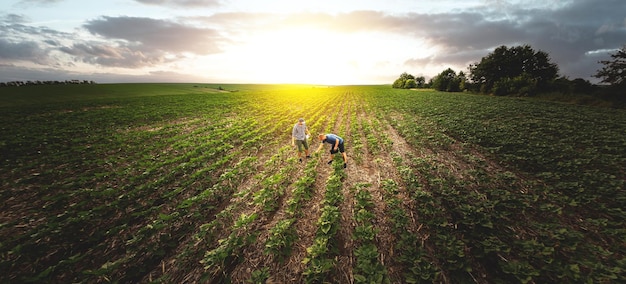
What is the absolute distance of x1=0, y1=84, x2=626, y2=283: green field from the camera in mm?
4414

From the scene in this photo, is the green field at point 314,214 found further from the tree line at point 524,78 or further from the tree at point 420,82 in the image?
the tree at point 420,82

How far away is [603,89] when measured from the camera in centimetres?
3334

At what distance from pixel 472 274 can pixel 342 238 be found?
2.70 meters

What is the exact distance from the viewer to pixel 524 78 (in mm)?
45875

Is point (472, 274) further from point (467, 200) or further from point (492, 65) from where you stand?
point (492, 65)

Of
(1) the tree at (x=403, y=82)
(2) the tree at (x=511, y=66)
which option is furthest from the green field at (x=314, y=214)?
(1) the tree at (x=403, y=82)

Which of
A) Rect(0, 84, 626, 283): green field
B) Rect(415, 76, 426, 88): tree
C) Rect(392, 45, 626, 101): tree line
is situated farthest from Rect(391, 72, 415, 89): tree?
Rect(0, 84, 626, 283): green field

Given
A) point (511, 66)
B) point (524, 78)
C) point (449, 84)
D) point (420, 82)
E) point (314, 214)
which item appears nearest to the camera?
point (314, 214)

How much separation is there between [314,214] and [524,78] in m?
62.3

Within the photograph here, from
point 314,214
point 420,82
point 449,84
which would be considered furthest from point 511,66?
point 314,214

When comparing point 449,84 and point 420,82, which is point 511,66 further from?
point 420,82

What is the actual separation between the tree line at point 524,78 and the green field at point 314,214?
122 ft

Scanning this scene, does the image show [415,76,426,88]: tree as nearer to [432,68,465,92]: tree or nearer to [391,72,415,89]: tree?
[391,72,415,89]: tree

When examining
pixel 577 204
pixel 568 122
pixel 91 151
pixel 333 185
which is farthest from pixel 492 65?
pixel 91 151
